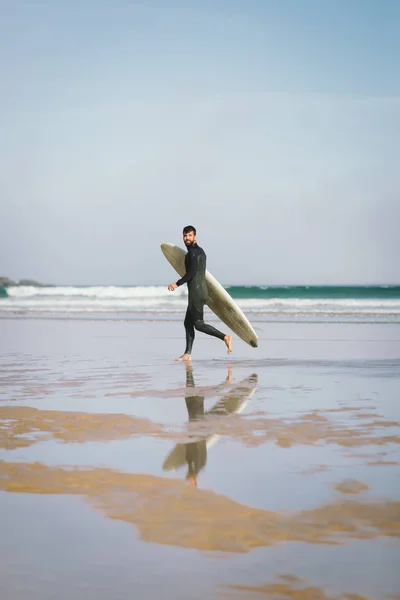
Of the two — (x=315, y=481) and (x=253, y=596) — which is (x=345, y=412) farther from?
(x=253, y=596)

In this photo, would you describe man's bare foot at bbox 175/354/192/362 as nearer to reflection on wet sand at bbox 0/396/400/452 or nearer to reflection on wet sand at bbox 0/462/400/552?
reflection on wet sand at bbox 0/396/400/452

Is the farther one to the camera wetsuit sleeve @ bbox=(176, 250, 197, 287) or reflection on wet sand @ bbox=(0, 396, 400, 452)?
wetsuit sleeve @ bbox=(176, 250, 197, 287)

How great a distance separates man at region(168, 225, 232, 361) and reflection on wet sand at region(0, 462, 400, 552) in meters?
7.03

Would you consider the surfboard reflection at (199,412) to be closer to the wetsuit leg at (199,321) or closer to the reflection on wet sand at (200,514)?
the reflection on wet sand at (200,514)

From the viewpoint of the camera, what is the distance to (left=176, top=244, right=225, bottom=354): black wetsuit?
1103 centimetres

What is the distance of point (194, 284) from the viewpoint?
11.2 metres

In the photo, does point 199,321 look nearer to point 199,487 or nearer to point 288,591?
point 199,487

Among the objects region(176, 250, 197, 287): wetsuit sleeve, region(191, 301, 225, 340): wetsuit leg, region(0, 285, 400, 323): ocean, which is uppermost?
region(176, 250, 197, 287): wetsuit sleeve

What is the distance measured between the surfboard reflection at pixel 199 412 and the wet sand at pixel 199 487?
2 centimetres

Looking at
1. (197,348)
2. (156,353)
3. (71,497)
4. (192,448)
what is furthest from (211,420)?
(197,348)

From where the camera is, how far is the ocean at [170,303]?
81.0 feet

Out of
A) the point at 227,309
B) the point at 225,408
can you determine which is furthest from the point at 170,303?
the point at 225,408

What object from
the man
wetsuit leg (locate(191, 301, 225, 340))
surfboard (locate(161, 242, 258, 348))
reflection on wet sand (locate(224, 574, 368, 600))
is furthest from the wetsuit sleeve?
reflection on wet sand (locate(224, 574, 368, 600))

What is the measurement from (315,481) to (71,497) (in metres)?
1.23
